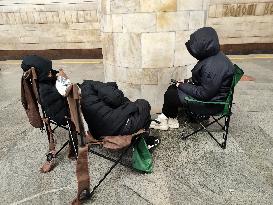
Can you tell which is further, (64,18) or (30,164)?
(64,18)

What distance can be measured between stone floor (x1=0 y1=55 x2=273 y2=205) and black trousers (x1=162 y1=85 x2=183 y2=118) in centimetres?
36

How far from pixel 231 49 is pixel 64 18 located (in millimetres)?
6152

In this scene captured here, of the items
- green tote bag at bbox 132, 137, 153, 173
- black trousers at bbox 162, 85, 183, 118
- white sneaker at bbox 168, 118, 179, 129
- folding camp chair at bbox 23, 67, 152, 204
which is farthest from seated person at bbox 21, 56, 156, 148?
white sneaker at bbox 168, 118, 179, 129

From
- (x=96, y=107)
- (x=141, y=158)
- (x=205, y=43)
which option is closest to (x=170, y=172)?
(x=141, y=158)

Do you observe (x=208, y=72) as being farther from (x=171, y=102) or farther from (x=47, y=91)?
(x=47, y=91)

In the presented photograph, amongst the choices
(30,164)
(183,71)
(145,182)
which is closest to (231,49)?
(183,71)

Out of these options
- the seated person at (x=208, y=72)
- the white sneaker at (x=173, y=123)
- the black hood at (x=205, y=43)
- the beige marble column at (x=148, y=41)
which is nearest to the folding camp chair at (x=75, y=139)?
the seated person at (x=208, y=72)

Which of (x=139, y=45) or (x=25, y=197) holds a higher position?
(x=139, y=45)

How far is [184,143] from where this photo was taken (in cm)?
453

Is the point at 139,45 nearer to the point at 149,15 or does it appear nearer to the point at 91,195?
the point at 149,15

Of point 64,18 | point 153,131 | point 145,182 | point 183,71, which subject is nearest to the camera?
point 145,182

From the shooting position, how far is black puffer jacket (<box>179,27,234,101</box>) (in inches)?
158

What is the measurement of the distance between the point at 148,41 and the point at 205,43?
122 centimetres

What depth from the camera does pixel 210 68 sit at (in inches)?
159
